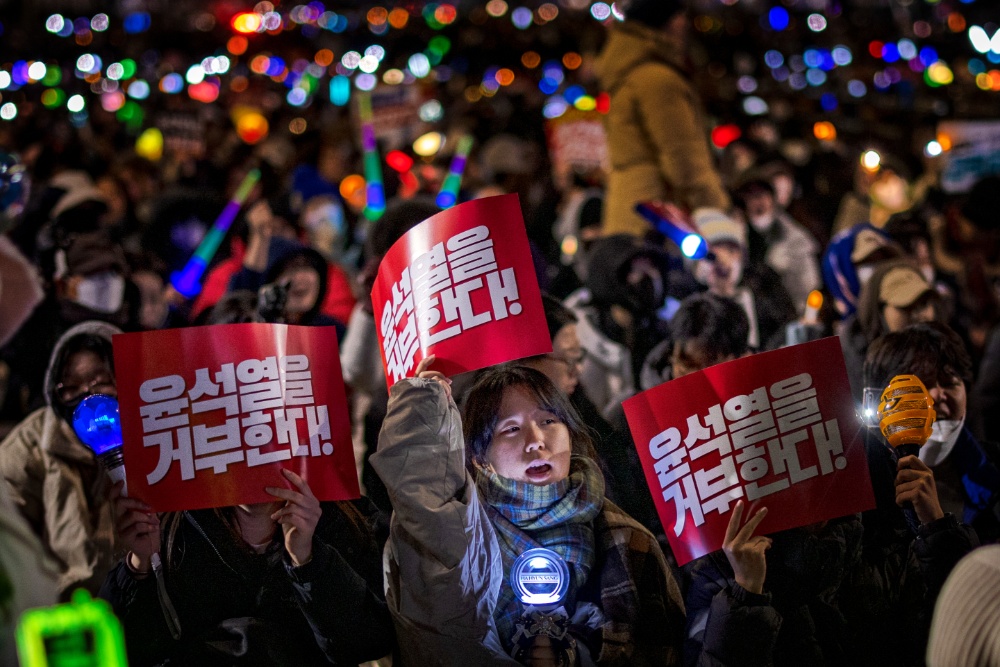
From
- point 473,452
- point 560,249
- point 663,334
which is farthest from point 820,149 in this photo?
point 473,452

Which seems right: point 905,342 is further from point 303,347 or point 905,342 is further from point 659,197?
point 659,197

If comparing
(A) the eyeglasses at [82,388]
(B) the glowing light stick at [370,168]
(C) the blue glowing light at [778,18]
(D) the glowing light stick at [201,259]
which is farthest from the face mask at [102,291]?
(C) the blue glowing light at [778,18]

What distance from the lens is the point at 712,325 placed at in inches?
157

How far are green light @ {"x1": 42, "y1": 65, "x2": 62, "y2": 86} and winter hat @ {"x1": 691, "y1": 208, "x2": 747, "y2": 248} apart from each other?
8.65 metres

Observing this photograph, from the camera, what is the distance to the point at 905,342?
3820mm

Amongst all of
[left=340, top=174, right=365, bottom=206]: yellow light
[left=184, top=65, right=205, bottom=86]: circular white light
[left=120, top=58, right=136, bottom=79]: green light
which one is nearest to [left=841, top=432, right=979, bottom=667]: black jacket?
[left=340, top=174, right=365, bottom=206]: yellow light

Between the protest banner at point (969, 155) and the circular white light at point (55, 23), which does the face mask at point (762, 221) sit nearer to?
the protest banner at point (969, 155)

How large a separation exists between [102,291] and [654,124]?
345 centimetres

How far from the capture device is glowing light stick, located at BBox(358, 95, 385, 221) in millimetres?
8516

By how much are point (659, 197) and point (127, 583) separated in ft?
13.9

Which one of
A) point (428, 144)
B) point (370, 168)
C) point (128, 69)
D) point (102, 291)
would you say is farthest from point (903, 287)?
point (128, 69)

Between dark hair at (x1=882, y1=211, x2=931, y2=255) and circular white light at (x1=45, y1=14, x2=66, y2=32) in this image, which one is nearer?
dark hair at (x1=882, y1=211, x2=931, y2=255)

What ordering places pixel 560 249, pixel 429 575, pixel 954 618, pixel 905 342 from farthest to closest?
pixel 560 249, pixel 905 342, pixel 429 575, pixel 954 618

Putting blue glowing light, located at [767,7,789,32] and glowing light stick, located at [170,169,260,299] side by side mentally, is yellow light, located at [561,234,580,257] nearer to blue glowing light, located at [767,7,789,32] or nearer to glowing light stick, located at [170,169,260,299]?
glowing light stick, located at [170,169,260,299]
